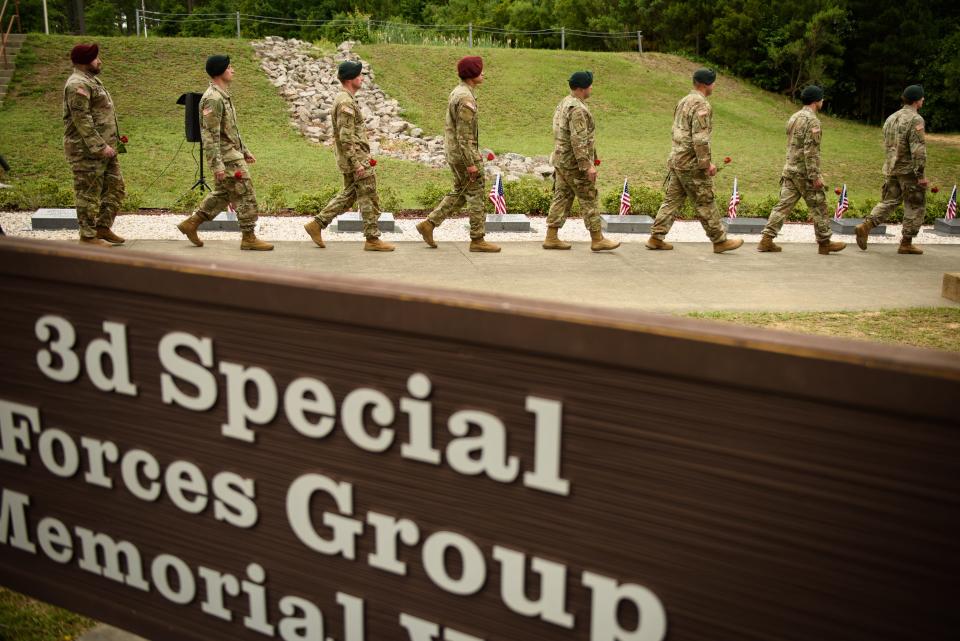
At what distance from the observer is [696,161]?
11188mm

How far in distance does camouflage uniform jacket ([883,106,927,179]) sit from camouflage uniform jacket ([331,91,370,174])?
6554mm

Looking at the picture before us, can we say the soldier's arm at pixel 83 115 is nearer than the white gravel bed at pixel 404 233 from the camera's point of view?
Yes

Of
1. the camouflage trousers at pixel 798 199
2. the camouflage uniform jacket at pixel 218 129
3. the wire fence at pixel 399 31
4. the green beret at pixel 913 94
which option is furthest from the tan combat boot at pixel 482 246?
the wire fence at pixel 399 31

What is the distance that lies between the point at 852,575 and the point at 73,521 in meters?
1.87

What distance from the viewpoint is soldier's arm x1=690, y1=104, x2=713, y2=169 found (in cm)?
1100

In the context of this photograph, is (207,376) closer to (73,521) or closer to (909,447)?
(73,521)

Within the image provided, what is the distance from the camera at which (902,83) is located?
1583 inches

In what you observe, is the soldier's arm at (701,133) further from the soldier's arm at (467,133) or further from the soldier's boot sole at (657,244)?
the soldier's arm at (467,133)

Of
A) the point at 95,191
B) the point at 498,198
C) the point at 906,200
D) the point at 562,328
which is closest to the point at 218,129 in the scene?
the point at 95,191

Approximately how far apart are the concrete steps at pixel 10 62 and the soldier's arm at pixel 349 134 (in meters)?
19.8

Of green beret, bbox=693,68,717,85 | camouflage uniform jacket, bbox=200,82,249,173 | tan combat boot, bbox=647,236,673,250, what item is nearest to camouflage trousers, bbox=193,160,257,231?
camouflage uniform jacket, bbox=200,82,249,173

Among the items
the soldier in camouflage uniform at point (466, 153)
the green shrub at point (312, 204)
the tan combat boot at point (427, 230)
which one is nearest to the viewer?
the soldier in camouflage uniform at point (466, 153)

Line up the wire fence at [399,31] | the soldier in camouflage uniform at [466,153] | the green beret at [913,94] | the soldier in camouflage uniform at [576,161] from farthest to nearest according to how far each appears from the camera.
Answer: the wire fence at [399,31] → the green beret at [913,94] → the soldier in camouflage uniform at [576,161] → the soldier in camouflage uniform at [466,153]

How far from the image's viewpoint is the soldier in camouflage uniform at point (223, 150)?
32.8 ft
